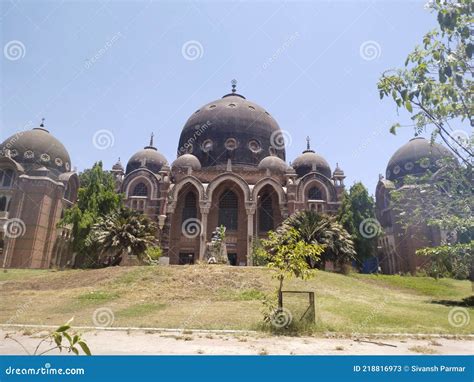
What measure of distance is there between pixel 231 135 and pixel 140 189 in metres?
11.8

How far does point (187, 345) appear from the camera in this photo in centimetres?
765

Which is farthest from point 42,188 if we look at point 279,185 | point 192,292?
point 192,292

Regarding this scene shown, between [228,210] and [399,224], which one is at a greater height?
[228,210]

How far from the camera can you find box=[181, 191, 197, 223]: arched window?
34.9 meters

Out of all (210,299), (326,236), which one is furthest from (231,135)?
(210,299)

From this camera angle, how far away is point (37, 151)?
40781 mm

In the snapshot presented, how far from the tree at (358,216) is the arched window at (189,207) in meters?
14.0

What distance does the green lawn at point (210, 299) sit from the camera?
1171 cm

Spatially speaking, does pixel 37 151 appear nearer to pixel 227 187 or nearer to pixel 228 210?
pixel 227 187

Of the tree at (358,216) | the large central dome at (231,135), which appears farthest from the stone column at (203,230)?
the tree at (358,216)

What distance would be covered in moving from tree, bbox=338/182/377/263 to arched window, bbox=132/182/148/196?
2086 cm

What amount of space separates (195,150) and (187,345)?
3410 centimetres

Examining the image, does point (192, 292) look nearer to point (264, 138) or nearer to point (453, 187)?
point (453, 187)

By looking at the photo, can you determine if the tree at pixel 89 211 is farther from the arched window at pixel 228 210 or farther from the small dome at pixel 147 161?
the small dome at pixel 147 161
